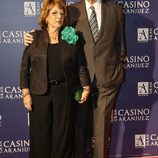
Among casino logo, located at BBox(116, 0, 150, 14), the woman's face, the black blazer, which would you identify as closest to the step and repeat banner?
casino logo, located at BBox(116, 0, 150, 14)

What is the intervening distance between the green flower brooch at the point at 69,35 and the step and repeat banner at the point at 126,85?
1010mm

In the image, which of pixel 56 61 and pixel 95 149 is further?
pixel 95 149

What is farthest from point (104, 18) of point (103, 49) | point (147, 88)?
point (147, 88)

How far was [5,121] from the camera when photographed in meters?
3.44

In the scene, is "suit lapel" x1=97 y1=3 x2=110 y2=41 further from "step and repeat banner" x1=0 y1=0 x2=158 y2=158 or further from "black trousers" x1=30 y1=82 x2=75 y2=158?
"step and repeat banner" x1=0 y1=0 x2=158 y2=158

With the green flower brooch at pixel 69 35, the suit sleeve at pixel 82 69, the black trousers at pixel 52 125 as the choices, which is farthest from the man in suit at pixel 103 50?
the black trousers at pixel 52 125

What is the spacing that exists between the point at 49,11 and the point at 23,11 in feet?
3.44

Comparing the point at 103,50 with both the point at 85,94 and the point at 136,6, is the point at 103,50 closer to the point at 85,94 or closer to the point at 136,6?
the point at 85,94

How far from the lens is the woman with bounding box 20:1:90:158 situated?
2365 millimetres

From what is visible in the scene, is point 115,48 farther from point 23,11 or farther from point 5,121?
point 5,121

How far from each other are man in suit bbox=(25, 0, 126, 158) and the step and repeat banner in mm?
741

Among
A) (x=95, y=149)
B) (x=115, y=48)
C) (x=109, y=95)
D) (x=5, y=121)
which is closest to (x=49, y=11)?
(x=115, y=48)

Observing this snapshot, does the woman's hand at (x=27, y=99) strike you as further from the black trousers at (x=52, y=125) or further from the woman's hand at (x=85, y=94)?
the woman's hand at (x=85, y=94)

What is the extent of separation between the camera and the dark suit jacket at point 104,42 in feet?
8.68
